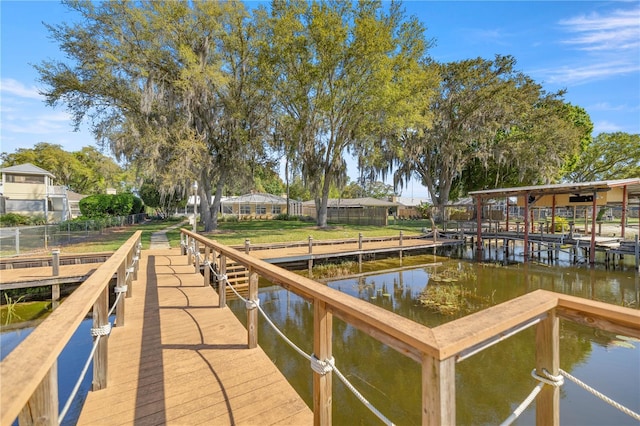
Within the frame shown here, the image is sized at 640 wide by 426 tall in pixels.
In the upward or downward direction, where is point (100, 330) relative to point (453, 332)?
downward

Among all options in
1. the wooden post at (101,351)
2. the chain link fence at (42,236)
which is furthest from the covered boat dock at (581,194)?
the chain link fence at (42,236)

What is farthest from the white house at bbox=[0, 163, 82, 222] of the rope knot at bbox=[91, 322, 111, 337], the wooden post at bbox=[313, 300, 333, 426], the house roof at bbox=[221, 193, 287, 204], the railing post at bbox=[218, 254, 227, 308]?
the wooden post at bbox=[313, 300, 333, 426]

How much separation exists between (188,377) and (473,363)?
447 cm

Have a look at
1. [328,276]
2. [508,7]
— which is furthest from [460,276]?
[508,7]

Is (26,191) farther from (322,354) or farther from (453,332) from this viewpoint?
(453,332)

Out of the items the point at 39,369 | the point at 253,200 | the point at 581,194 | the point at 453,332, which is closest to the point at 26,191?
the point at 253,200

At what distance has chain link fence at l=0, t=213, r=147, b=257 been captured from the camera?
30.6ft

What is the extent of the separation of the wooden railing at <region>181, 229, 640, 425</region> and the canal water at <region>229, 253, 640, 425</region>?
9.24ft

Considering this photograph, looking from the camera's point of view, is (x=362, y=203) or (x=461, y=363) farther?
(x=362, y=203)

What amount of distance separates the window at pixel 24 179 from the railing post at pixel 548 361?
31506mm

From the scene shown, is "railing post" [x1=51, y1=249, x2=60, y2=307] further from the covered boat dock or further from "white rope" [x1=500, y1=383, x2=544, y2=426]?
the covered boat dock

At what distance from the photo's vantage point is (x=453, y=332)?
43.3 inches

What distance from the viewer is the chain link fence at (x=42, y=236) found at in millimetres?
9336

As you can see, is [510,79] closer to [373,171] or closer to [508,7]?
[373,171]
